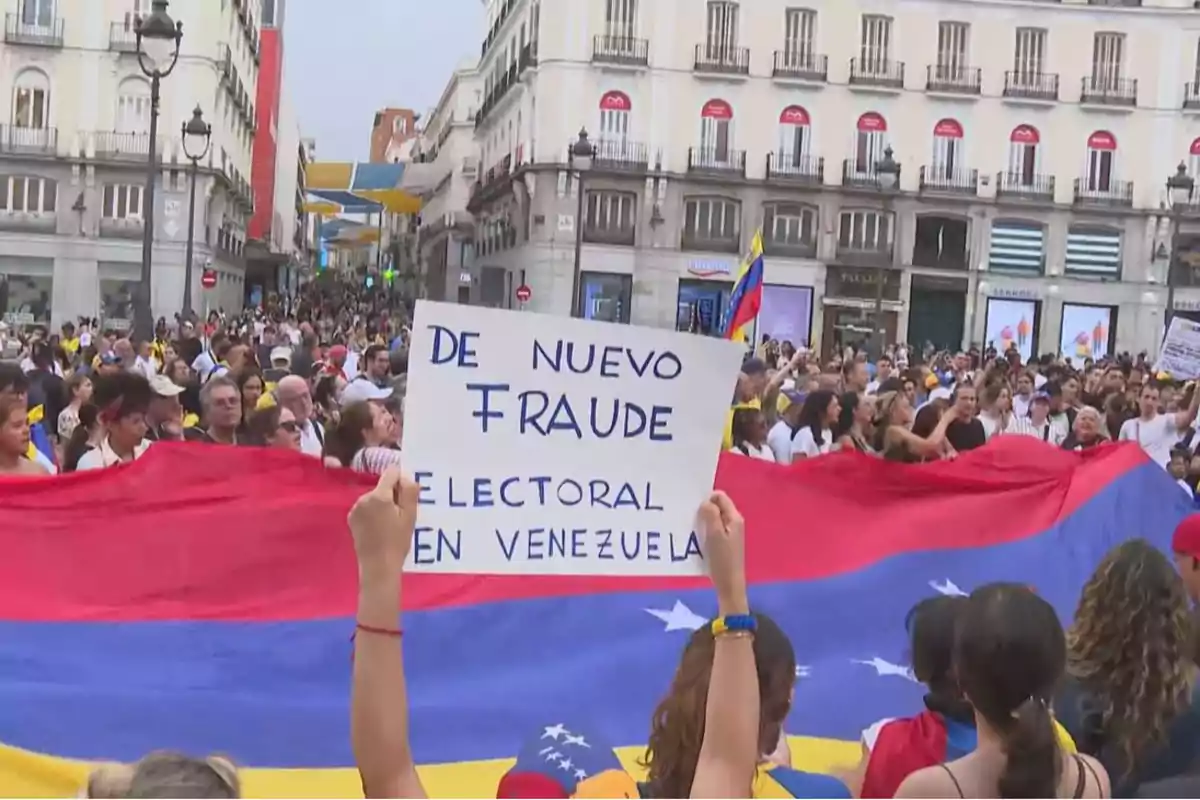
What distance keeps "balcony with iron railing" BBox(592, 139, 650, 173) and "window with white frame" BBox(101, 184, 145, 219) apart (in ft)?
47.3

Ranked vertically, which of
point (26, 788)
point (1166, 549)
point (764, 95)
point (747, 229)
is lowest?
point (26, 788)

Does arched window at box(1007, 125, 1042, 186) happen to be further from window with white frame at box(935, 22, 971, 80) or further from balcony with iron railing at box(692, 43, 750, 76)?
balcony with iron railing at box(692, 43, 750, 76)

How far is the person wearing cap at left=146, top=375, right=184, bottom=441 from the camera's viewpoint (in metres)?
8.18

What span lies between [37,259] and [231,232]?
10.5 meters

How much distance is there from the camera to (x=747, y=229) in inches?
1895

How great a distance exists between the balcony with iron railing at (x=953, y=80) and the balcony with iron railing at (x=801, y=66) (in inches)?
134

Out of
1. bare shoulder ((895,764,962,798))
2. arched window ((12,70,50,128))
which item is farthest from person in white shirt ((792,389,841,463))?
arched window ((12,70,50,128))

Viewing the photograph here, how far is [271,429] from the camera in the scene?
8.39 m

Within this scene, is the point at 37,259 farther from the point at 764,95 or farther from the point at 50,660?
the point at 50,660

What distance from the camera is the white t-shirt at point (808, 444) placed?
35.1 ft

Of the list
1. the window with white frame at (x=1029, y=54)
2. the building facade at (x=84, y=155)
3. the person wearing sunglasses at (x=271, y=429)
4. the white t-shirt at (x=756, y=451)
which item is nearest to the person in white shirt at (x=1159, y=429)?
the white t-shirt at (x=756, y=451)

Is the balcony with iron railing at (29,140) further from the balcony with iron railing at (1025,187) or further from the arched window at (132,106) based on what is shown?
the balcony with iron railing at (1025,187)

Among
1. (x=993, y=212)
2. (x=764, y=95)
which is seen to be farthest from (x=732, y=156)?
(x=993, y=212)

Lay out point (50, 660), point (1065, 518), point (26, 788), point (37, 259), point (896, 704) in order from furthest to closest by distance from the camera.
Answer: point (37, 259)
point (1065, 518)
point (896, 704)
point (50, 660)
point (26, 788)
